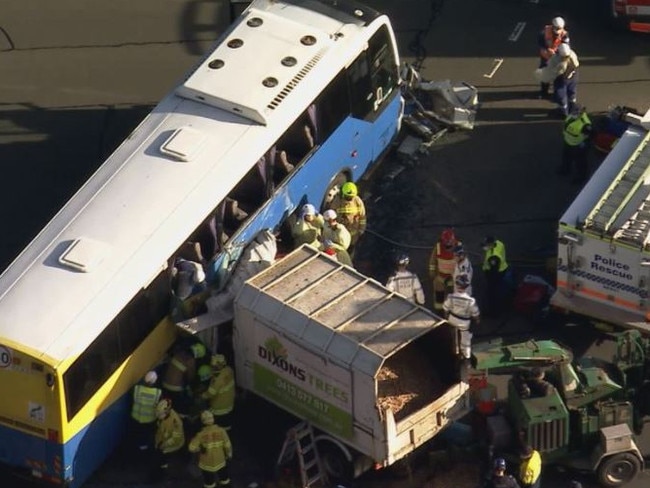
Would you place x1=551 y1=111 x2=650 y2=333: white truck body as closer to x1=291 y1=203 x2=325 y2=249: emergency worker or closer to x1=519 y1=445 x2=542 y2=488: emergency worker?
x1=519 y1=445 x2=542 y2=488: emergency worker

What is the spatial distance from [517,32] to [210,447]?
456 inches

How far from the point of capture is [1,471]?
22781 millimetres

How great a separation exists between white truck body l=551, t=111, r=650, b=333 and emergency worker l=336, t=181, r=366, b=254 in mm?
3139

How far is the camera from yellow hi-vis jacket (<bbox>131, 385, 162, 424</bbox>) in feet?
73.0

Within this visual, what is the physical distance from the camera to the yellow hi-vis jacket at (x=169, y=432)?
2228 cm

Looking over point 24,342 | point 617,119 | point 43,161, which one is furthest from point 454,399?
point 43,161

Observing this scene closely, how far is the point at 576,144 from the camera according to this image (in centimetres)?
2669

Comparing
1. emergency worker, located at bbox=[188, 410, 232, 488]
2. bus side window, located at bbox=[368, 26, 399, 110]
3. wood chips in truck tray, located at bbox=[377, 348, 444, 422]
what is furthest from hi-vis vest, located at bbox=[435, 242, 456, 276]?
emergency worker, located at bbox=[188, 410, 232, 488]

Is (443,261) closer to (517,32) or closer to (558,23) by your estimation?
(558,23)

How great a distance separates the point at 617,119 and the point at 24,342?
10434 millimetres

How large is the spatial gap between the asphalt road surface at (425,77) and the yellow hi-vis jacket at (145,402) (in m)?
1.75

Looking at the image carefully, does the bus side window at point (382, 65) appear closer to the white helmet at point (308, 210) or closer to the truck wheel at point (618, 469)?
the white helmet at point (308, 210)

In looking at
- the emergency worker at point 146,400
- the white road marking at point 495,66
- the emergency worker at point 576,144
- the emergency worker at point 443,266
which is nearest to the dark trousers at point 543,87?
the white road marking at point 495,66

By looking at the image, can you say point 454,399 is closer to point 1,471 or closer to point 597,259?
point 597,259
